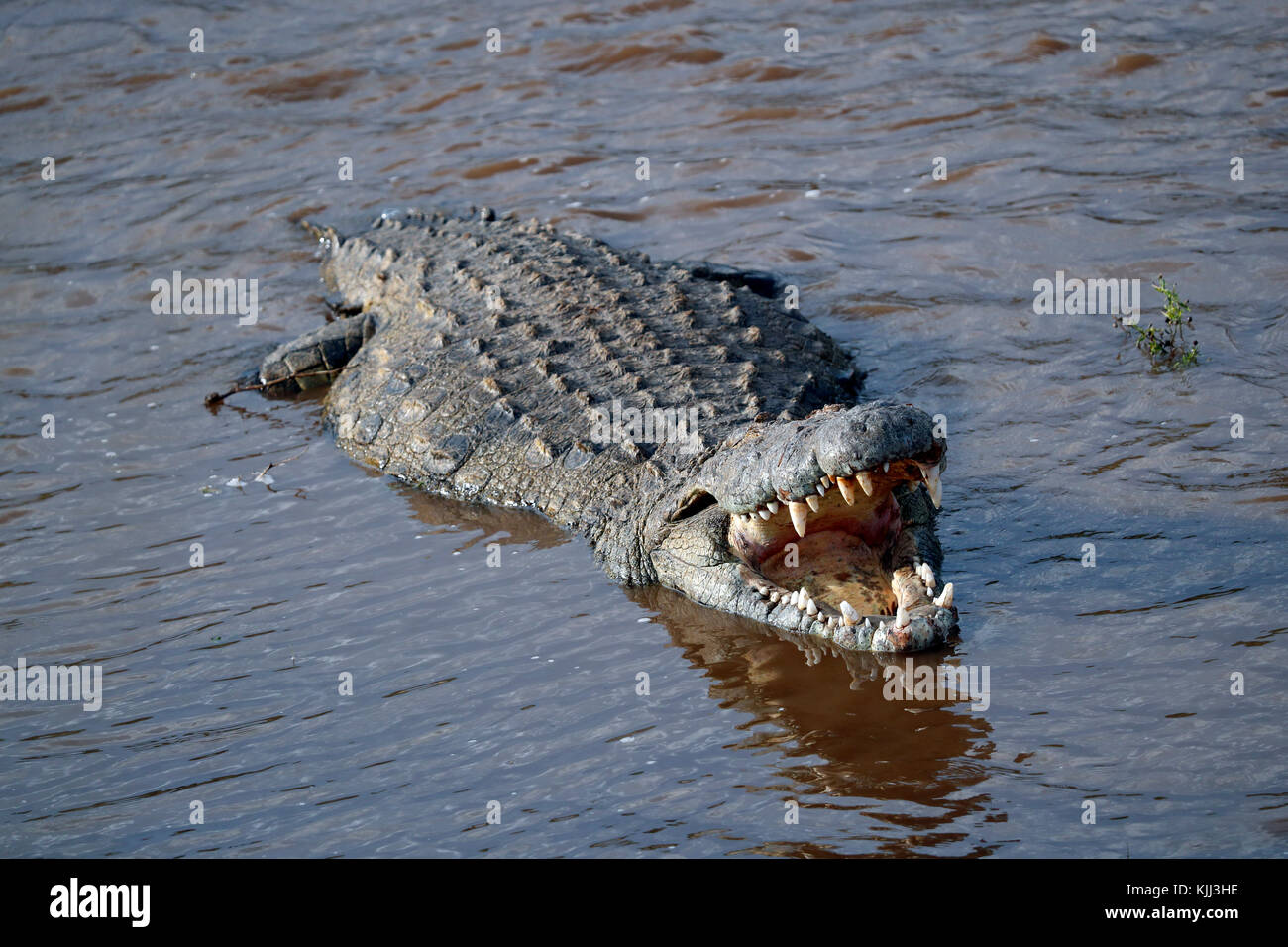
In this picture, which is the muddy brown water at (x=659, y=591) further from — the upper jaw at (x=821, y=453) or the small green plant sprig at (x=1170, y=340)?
the upper jaw at (x=821, y=453)

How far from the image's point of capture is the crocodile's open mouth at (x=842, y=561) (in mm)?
4746

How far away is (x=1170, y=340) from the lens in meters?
6.98

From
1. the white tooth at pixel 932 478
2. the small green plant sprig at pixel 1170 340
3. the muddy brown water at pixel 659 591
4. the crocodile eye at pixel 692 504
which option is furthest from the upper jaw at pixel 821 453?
the small green plant sprig at pixel 1170 340

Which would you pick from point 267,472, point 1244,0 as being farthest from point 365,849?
point 1244,0

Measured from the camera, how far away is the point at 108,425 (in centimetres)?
784

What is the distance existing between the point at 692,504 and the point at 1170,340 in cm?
333

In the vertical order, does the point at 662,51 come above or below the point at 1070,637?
above

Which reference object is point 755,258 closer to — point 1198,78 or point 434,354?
point 434,354

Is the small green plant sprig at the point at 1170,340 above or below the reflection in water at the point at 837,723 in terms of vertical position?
above

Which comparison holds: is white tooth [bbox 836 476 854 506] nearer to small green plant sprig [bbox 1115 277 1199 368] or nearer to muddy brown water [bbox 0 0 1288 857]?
muddy brown water [bbox 0 0 1288 857]

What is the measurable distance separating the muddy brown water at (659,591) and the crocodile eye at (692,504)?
41 centimetres

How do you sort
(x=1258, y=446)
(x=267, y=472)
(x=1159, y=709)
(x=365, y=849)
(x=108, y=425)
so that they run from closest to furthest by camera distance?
(x=365, y=849) < (x=1159, y=709) < (x=1258, y=446) < (x=267, y=472) < (x=108, y=425)

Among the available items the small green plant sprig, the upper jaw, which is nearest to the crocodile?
the upper jaw

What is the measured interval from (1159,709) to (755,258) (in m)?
5.63
